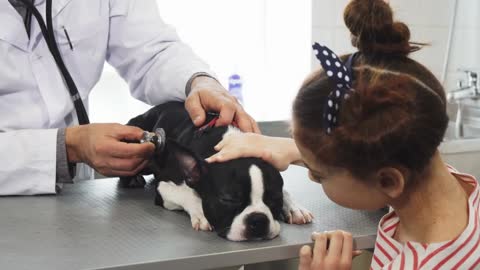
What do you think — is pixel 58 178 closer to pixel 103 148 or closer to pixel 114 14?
A: pixel 103 148

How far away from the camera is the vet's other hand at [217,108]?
1.17 m

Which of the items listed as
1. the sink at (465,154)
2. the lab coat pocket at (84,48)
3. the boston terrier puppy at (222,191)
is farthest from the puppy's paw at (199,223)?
the sink at (465,154)

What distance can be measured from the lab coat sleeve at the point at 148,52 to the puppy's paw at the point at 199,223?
0.45 meters

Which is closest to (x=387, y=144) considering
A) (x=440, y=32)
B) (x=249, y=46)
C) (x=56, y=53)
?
(x=56, y=53)

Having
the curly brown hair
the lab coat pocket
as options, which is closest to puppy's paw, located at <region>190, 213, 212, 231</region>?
the curly brown hair

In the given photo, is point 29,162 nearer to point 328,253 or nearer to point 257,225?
point 257,225

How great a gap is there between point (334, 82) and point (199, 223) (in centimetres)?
34

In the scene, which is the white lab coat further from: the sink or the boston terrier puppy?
the sink

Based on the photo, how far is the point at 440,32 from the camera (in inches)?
93.6

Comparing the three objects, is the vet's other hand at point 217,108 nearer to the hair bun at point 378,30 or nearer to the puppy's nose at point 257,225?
the puppy's nose at point 257,225

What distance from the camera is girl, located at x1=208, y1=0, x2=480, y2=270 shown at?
708mm

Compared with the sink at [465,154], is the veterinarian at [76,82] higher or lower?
higher

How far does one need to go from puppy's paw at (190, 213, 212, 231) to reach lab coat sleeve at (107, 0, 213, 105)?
0.45 meters

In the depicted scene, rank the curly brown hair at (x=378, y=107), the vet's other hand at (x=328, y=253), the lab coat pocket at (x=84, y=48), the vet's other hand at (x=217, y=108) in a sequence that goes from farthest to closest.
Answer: the lab coat pocket at (x=84, y=48)
the vet's other hand at (x=217, y=108)
the vet's other hand at (x=328, y=253)
the curly brown hair at (x=378, y=107)
